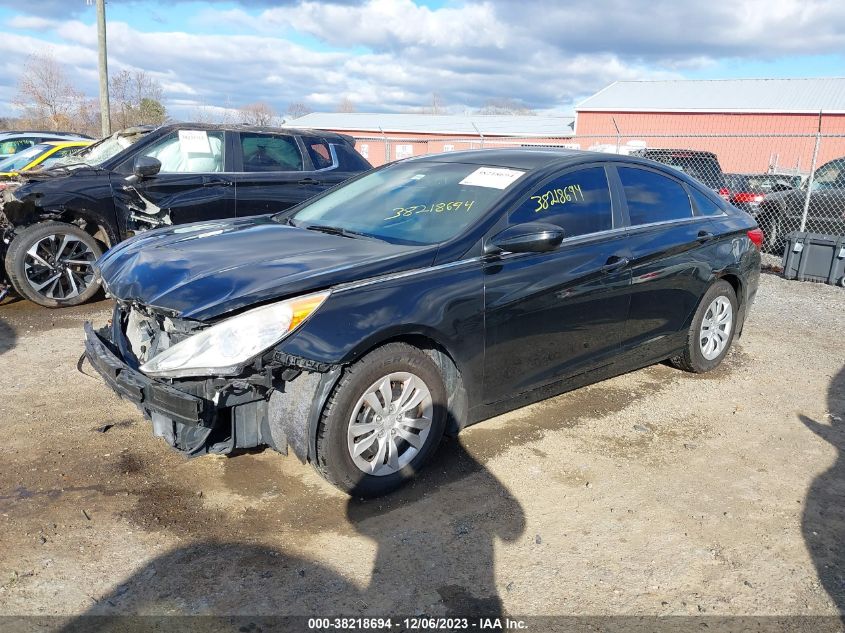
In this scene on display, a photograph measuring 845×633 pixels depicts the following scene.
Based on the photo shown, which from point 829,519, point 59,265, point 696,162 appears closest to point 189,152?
point 59,265

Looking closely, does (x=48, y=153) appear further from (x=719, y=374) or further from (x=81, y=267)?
(x=719, y=374)

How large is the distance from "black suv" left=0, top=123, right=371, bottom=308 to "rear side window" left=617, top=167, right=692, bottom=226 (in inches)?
168

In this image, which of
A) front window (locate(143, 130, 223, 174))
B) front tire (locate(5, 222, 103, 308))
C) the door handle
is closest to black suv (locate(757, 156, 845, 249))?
the door handle

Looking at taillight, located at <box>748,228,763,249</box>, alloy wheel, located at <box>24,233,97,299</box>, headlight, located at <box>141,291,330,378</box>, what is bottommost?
alloy wheel, located at <box>24,233,97,299</box>

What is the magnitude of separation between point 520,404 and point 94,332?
2.47 meters

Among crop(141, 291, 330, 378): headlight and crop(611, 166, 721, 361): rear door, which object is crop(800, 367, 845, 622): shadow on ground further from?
crop(141, 291, 330, 378): headlight

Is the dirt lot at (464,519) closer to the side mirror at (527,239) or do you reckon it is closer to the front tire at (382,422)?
the front tire at (382,422)

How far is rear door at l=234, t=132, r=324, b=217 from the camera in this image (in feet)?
24.9

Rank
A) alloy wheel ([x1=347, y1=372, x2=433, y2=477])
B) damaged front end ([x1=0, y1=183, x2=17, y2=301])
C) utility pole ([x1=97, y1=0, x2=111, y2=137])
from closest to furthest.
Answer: alloy wheel ([x1=347, y1=372, x2=433, y2=477])
damaged front end ([x1=0, y1=183, x2=17, y2=301])
utility pole ([x1=97, y1=0, x2=111, y2=137])

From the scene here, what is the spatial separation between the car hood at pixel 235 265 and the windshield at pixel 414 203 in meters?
0.22

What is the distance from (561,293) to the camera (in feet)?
13.2

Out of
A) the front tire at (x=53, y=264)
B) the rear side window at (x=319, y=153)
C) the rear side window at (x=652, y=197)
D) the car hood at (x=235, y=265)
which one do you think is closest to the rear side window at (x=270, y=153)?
the rear side window at (x=319, y=153)

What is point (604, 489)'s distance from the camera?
368cm

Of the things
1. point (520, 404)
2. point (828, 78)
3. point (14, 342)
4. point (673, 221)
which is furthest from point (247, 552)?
point (828, 78)
